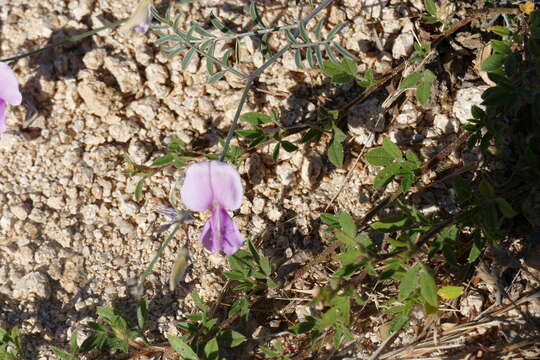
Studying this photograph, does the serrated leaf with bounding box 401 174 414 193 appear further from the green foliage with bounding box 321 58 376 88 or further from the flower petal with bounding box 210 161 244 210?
the flower petal with bounding box 210 161 244 210

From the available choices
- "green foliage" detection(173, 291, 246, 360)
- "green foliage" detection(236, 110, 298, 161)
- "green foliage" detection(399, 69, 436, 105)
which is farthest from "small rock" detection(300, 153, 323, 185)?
"green foliage" detection(173, 291, 246, 360)

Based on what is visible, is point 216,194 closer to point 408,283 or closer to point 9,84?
point 408,283

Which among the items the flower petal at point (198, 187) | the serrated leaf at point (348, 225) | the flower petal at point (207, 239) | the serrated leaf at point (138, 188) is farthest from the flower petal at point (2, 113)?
the serrated leaf at point (348, 225)

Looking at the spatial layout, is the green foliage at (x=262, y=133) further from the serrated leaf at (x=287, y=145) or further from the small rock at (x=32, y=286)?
the small rock at (x=32, y=286)

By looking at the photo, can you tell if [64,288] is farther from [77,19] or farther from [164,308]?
[77,19]

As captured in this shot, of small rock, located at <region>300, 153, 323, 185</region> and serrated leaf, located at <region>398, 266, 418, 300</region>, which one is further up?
small rock, located at <region>300, 153, 323, 185</region>
